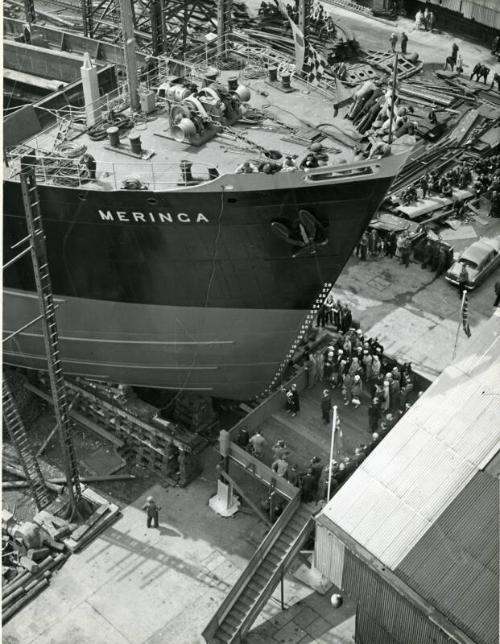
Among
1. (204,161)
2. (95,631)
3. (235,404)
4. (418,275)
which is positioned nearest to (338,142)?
(204,161)

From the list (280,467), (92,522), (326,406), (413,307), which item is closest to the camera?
(280,467)

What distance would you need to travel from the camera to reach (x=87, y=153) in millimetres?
19234

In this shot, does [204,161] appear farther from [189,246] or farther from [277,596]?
[277,596]

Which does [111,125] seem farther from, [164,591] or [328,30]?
[328,30]

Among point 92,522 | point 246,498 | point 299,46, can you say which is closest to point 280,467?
point 246,498

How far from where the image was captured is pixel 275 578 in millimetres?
17219

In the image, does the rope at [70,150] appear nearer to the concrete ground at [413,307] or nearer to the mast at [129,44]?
the mast at [129,44]

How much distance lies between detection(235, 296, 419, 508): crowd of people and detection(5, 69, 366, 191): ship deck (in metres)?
3.85

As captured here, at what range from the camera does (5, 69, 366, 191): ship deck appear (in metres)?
18.8

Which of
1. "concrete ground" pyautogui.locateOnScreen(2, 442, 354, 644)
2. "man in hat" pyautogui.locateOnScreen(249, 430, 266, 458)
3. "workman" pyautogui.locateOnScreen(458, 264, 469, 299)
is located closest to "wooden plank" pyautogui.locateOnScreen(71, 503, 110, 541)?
"concrete ground" pyautogui.locateOnScreen(2, 442, 354, 644)

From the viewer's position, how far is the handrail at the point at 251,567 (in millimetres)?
16609

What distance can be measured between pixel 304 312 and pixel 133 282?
151 inches

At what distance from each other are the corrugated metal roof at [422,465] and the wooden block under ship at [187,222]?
371cm

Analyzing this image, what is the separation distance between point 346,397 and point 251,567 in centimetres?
511
